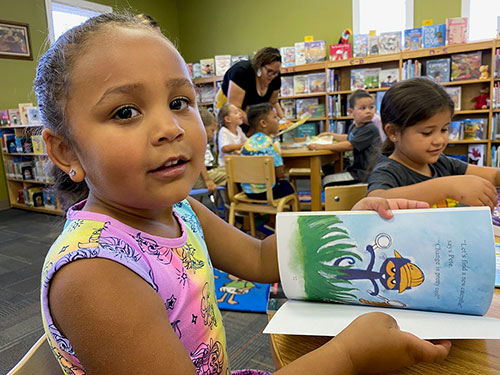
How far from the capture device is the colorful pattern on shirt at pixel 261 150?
2.54 metres

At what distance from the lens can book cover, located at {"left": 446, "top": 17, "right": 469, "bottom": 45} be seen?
4.21 meters

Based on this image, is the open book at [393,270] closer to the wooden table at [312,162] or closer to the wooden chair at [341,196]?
the wooden chair at [341,196]

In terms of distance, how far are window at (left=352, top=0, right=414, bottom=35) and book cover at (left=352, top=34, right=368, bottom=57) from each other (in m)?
0.44

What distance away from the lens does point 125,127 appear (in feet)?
1.50

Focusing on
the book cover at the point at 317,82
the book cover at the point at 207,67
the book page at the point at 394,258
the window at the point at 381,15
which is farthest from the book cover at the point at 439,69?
the book page at the point at 394,258

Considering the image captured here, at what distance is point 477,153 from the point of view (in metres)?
4.45

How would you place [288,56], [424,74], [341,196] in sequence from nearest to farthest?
[341,196], [424,74], [288,56]

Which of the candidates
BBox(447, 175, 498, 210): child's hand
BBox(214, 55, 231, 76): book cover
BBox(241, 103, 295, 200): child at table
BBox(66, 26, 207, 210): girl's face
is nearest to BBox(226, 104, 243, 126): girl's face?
BBox(241, 103, 295, 200): child at table

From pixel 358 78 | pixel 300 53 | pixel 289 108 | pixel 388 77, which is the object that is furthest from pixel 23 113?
pixel 388 77

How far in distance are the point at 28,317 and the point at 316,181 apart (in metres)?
1.98

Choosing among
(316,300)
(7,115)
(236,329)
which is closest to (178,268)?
(316,300)

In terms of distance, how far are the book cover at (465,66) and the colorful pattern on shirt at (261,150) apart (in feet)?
10.1

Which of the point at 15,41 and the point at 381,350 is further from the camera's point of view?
the point at 15,41

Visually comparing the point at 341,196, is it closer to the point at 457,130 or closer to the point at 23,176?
the point at 457,130
